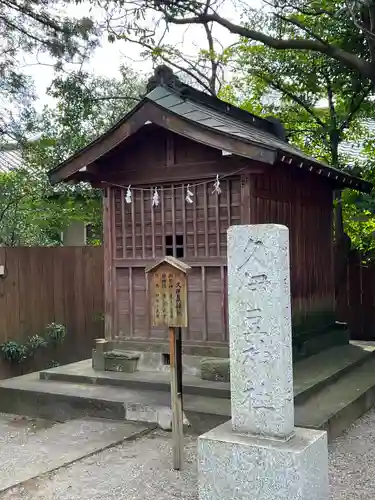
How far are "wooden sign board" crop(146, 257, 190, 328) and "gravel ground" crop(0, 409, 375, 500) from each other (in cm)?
137

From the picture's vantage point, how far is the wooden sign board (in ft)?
17.2

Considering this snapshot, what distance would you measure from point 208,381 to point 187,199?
7.81 ft

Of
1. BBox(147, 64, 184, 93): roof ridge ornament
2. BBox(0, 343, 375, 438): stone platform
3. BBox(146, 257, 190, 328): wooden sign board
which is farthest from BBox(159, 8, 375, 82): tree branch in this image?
BBox(146, 257, 190, 328): wooden sign board

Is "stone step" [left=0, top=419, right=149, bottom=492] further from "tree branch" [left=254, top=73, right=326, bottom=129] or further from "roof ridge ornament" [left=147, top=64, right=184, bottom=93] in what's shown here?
"tree branch" [left=254, top=73, right=326, bottom=129]

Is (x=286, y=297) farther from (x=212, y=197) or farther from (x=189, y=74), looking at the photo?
(x=189, y=74)

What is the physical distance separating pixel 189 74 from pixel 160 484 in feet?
47.4

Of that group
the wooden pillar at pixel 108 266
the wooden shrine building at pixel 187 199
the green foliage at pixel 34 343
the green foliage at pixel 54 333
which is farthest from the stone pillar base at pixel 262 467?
the green foliage at pixel 54 333

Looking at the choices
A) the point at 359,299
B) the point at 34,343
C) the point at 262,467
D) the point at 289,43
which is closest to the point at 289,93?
the point at 289,43

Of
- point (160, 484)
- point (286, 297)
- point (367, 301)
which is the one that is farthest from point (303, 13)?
point (160, 484)

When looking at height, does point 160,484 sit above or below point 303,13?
below

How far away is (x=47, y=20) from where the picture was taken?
10.1m

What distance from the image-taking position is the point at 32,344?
9055mm

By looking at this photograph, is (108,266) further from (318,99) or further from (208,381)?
(318,99)

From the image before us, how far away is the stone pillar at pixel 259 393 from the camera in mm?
3984
